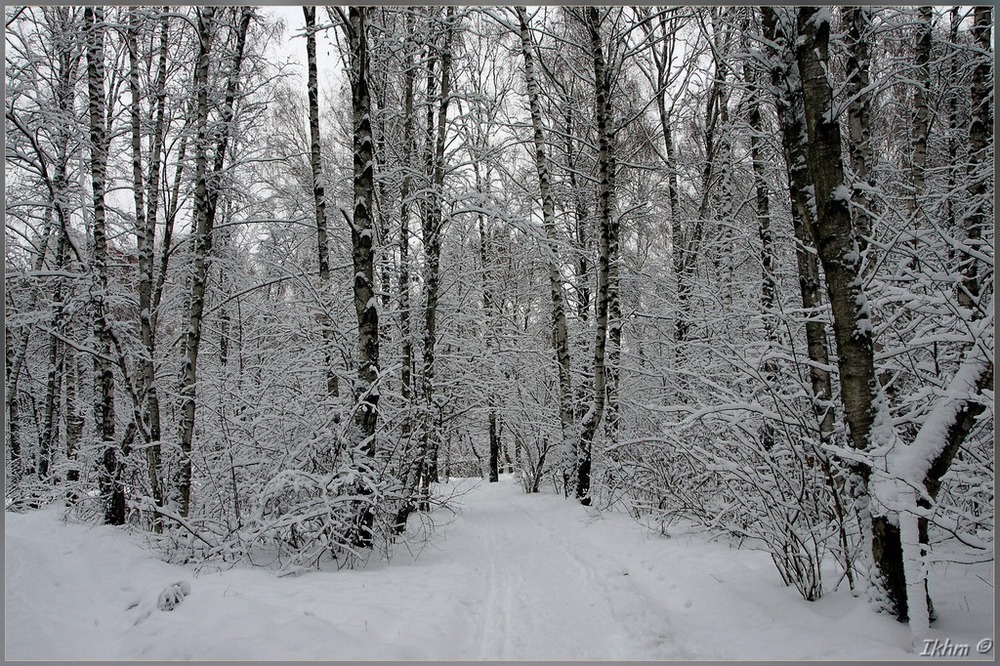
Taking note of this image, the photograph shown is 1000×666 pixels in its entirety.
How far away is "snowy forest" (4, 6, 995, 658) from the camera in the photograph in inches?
147

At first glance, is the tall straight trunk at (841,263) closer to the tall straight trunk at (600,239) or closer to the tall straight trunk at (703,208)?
the tall straight trunk at (600,239)

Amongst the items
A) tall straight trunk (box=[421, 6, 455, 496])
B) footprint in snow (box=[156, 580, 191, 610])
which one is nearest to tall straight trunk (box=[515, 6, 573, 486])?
tall straight trunk (box=[421, 6, 455, 496])

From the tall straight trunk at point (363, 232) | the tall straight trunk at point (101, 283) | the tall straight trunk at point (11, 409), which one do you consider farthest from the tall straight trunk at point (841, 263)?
the tall straight trunk at point (11, 409)

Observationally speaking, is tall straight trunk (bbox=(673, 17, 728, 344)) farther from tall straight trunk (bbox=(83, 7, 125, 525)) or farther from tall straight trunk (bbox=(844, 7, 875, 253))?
tall straight trunk (bbox=(83, 7, 125, 525))

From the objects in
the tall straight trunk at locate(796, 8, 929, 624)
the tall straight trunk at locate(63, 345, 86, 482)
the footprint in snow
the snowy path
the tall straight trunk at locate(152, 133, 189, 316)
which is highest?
the tall straight trunk at locate(152, 133, 189, 316)

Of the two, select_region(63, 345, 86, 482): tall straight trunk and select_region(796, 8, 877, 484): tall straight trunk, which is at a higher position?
select_region(796, 8, 877, 484): tall straight trunk

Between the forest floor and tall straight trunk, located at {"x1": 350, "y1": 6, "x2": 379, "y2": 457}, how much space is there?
6.99 ft

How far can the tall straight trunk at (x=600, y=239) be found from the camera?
897 centimetres

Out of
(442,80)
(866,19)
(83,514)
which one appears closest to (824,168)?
(866,19)

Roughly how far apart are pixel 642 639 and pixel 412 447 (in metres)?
3.74

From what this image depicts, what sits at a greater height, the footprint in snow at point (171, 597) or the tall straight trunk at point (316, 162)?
the tall straight trunk at point (316, 162)

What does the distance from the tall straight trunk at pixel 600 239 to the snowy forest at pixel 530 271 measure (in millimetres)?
71

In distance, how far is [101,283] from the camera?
7.18 metres

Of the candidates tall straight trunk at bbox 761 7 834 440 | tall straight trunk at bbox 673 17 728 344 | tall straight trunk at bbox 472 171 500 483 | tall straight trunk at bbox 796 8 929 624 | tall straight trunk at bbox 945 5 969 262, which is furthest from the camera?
tall straight trunk at bbox 472 171 500 483
